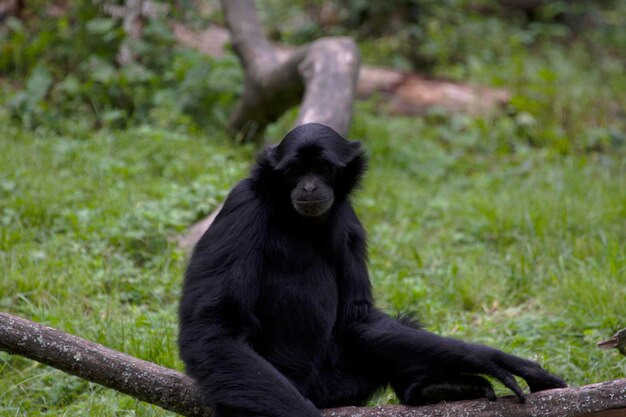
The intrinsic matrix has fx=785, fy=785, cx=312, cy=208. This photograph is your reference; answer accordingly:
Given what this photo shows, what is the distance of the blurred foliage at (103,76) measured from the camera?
939 cm

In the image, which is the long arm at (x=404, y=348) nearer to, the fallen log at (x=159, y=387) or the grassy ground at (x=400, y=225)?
the fallen log at (x=159, y=387)

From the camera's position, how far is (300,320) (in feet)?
13.8

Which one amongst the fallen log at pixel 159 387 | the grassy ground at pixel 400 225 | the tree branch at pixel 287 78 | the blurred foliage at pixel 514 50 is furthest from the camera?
the blurred foliage at pixel 514 50

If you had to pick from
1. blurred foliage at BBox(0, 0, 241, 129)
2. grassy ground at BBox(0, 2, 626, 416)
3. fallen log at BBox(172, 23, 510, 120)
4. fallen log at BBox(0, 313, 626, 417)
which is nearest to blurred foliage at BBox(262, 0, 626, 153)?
grassy ground at BBox(0, 2, 626, 416)

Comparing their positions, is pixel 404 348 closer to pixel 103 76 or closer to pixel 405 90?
pixel 103 76

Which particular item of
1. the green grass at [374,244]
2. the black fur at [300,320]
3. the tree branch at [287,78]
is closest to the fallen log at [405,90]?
the tree branch at [287,78]

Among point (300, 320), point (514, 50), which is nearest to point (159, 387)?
point (300, 320)

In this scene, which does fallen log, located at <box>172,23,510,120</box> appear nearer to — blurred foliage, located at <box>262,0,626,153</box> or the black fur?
blurred foliage, located at <box>262,0,626,153</box>

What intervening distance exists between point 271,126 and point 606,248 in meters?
4.69

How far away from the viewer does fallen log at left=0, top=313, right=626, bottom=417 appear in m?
3.54

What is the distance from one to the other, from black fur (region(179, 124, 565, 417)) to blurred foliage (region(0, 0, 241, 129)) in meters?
5.14

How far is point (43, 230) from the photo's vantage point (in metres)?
6.78

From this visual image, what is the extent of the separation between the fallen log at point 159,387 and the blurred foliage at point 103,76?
5.81m

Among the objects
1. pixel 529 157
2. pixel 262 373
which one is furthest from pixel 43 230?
pixel 529 157
